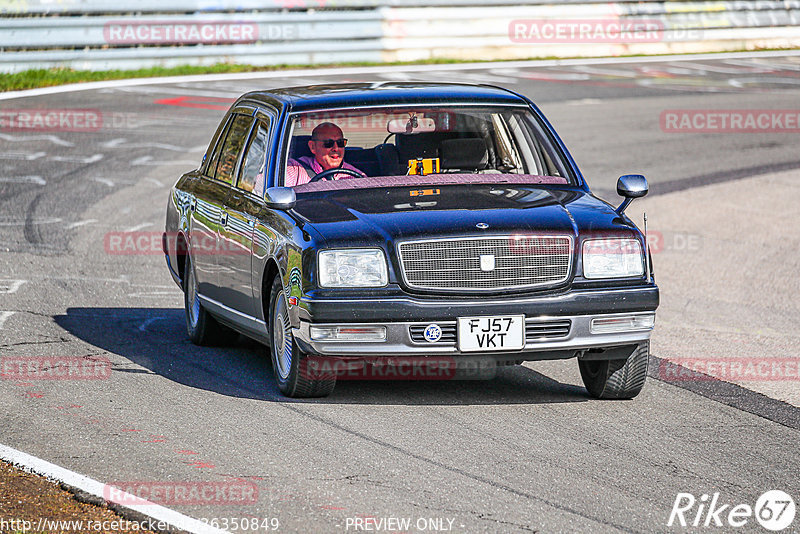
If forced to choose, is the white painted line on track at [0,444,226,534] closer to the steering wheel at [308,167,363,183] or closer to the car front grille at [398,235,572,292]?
the car front grille at [398,235,572,292]

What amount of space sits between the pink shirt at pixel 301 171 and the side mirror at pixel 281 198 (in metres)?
0.38

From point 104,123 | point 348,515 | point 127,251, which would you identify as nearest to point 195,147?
point 104,123

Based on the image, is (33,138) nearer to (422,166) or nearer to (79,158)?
(79,158)

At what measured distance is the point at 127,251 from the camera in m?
12.8

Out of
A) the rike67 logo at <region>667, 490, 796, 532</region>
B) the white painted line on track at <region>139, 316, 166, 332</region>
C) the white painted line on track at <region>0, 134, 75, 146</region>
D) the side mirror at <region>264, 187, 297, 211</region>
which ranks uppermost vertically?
the side mirror at <region>264, 187, 297, 211</region>

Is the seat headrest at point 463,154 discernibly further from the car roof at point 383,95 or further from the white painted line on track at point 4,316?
the white painted line on track at point 4,316

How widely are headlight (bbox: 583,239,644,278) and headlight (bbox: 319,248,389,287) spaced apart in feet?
3.48

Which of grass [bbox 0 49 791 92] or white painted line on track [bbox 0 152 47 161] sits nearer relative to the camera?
white painted line on track [bbox 0 152 47 161]

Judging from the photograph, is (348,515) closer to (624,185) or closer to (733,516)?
(733,516)

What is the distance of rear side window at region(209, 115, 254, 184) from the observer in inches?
351

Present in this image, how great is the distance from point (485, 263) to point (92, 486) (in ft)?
7.61

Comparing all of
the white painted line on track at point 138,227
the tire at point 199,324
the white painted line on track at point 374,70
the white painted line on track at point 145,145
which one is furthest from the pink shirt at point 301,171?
the white painted line on track at point 374,70

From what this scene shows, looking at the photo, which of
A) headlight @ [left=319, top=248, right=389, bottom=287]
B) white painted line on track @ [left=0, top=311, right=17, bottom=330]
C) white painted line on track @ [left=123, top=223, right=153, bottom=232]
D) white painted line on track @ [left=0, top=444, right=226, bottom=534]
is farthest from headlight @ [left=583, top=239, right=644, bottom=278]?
white painted line on track @ [left=123, top=223, right=153, bottom=232]

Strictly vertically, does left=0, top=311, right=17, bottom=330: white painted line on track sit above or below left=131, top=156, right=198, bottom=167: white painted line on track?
above
